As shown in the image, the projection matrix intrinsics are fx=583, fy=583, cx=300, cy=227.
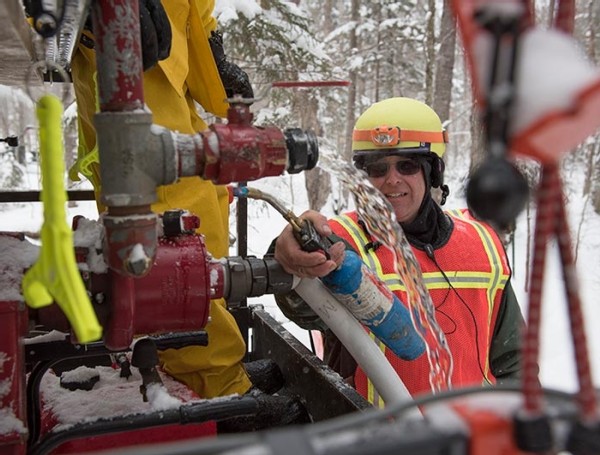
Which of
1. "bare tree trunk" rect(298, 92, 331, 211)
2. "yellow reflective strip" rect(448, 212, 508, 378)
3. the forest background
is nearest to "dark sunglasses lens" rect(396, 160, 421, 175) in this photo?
the forest background

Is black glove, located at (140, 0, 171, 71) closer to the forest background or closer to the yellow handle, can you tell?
the forest background

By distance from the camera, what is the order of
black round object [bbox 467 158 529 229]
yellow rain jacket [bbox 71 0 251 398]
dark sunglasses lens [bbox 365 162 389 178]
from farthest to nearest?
1. dark sunglasses lens [bbox 365 162 389 178]
2. yellow rain jacket [bbox 71 0 251 398]
3. black round object [bbox 467 158 529 229]

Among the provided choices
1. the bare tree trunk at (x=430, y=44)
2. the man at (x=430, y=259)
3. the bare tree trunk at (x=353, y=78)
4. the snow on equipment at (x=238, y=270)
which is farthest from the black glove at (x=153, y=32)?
the bare tree trunk at (x=353, y=78)

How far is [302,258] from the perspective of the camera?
1421 millimetres

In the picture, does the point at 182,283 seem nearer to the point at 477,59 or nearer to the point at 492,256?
the point at 477,59

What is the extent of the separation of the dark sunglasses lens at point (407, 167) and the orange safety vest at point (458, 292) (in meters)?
0.33

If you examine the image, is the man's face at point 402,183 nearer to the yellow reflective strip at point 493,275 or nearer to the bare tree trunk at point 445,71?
the yellow reflective strip at point 493,275

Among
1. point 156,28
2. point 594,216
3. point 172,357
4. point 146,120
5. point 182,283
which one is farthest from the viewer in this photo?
point 594,216

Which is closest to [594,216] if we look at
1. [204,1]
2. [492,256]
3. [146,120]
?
[492,256]

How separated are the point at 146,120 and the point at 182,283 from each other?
392mm

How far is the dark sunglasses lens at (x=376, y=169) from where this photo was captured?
2.71 meters

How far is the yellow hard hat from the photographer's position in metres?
2.66

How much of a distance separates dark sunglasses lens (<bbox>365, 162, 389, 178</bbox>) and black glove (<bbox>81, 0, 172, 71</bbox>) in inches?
51.8

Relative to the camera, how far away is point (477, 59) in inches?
22.4
